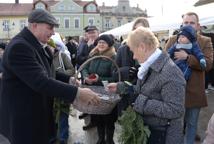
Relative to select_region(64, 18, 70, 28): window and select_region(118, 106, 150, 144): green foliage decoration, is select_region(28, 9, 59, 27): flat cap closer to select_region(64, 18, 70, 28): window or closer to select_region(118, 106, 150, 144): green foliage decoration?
select_region(118, 106, 150, 144): green foliage decoration

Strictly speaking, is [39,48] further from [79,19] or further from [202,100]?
[79,19]

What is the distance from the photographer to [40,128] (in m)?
3.12

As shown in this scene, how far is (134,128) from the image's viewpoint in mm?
2887

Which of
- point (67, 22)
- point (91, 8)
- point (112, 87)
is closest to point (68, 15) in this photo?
point (67, 22)

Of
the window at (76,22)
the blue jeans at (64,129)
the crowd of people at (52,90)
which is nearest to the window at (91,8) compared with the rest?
the window at (76,22)

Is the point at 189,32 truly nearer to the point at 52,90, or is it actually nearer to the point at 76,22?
the point at 52,90

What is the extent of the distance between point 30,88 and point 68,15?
71.7 metres

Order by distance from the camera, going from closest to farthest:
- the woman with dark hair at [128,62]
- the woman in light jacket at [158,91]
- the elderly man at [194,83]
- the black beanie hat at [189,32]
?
the woman in light jacket at [158,91] → the black beanie hat at [189,32] → the elderly man at [194,83] → the woman with dark hair at [128,62]

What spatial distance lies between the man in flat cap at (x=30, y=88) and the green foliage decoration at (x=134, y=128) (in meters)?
0.37

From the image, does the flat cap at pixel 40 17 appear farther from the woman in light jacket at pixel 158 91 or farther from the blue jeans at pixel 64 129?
the blue jeans at pixel 64 129

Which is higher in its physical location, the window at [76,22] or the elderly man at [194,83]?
the window at [76,22]

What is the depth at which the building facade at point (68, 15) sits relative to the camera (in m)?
69.2

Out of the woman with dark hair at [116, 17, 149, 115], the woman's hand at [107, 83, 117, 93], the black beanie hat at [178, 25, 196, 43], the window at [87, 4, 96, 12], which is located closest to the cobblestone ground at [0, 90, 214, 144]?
the woman with dark hair at [116, 17, 149, 115]

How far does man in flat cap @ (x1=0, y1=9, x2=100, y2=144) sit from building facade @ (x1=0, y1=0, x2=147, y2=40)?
2649 inches
